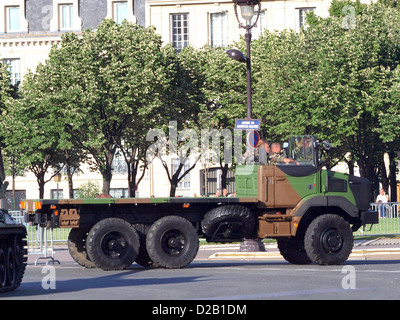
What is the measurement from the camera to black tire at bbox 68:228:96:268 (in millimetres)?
Answer: 19797

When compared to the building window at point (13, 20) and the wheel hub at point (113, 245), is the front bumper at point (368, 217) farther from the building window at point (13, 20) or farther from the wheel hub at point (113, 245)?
the building window at point (13, 20)

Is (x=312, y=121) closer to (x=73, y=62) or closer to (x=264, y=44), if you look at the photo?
(x=264, y=44)

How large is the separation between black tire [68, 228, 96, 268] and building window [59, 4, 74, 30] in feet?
173

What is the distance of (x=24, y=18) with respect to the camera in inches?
2822

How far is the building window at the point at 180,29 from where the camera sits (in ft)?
217

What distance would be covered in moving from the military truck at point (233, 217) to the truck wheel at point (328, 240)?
0.06ft

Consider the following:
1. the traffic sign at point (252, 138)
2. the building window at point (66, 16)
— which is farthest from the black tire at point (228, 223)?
the building window at point (66, 16)

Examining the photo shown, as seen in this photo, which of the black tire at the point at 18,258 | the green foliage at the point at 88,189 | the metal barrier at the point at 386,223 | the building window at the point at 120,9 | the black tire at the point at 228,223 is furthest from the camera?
the building window at the point at 120,9

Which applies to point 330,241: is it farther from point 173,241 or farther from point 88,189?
point 88,189

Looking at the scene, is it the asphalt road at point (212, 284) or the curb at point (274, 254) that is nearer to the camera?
the asphalt road at point (212, 284)

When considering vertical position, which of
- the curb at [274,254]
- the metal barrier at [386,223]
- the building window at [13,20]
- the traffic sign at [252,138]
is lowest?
the curb at [274,254]

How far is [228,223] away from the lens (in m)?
19.3
